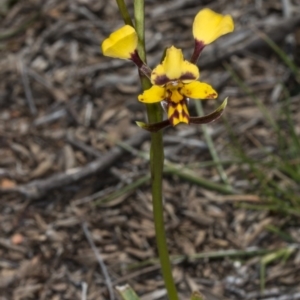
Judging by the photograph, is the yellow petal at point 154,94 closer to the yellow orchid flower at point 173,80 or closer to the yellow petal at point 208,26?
the yellow orchid flower at point 173,80

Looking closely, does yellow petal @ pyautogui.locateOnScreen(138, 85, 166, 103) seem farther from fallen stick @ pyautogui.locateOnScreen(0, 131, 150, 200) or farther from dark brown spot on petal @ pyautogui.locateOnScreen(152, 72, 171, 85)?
fallen stick @ pyautogui.locateOnScreen(0, 131, 150, 200)

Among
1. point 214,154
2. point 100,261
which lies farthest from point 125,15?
point 214,154

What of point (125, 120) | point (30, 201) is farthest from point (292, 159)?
point (30, 201)

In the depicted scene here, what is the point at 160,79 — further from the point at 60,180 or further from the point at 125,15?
the point at 60,180

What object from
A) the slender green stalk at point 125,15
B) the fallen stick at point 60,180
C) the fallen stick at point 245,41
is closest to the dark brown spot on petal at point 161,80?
the slender green stalk at point 125,15

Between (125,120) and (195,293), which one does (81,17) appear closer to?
(125,120)

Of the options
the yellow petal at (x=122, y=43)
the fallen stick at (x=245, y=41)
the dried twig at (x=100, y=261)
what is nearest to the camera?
the yellow petal at (x=122, y=43)

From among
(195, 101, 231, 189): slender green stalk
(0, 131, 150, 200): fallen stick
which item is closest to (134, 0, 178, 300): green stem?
(195, 101, 231, 189): slender green stalk
